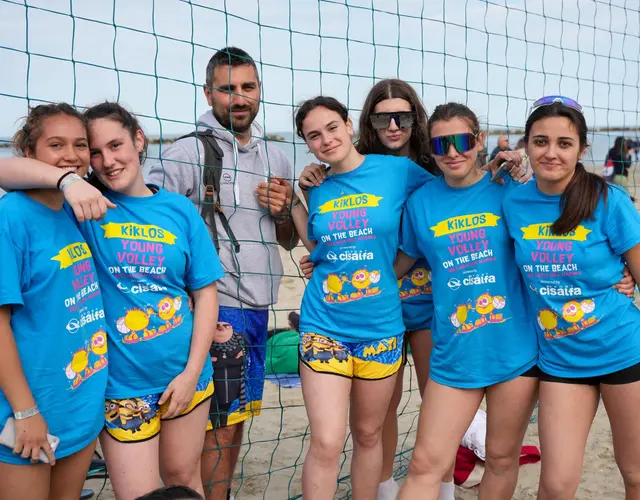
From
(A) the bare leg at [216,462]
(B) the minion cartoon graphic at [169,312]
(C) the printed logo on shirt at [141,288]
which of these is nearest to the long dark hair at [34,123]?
(C) the printed logo on shirt at [141,288]

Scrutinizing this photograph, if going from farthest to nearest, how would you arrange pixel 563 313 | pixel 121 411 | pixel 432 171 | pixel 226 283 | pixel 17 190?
pixel 432 171
pixel 226 283
pixel 563 313
pixel 121 411
pixel 17 190

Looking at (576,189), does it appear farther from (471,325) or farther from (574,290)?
(471,325)

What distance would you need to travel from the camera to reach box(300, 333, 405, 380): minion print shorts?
2.58m

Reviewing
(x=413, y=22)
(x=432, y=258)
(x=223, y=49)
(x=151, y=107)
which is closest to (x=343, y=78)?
(x=413, y=22)

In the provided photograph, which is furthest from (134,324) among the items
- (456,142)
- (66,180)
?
(456,142)

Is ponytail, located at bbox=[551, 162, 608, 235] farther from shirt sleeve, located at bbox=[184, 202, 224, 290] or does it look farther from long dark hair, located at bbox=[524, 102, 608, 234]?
shirt sleeve, located at bbox=[184, 202, 224, 290]

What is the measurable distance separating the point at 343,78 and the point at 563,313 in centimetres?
165

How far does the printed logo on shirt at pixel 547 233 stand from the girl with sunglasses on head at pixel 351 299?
484 millimetres

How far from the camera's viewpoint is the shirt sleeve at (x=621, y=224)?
2301 mm

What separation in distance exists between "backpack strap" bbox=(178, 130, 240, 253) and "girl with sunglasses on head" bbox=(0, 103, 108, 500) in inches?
27.4

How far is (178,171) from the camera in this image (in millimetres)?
2734

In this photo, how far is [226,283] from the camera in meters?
2.76

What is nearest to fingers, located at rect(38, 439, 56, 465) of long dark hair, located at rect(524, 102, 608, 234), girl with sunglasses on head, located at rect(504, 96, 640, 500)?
girl with sunglasses on head, located at rect(504, 96, 640, 500)

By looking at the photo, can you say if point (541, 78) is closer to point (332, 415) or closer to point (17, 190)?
point (332, 415)
